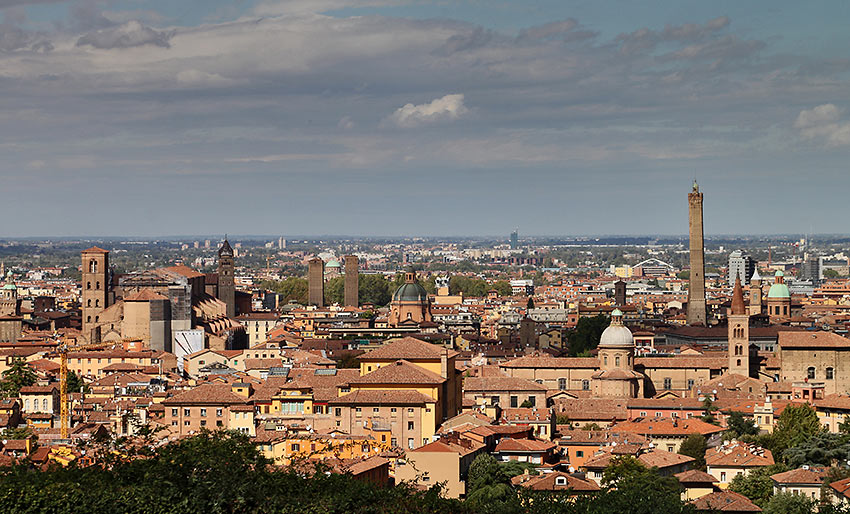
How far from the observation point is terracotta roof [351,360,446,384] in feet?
135

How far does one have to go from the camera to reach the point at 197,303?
88.6 meters

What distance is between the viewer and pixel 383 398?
131 ft

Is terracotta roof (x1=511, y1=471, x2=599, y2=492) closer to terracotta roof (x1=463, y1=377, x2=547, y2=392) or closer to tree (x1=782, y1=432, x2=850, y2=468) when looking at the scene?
tree (x1=782, y1=432, x2=850, y2=468)

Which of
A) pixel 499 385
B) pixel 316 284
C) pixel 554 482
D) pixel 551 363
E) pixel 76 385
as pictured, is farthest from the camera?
pixel 316 284

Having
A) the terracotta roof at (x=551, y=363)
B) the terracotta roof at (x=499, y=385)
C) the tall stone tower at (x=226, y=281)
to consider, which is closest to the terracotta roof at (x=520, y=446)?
the terracotta roof at (x=499, y=385)

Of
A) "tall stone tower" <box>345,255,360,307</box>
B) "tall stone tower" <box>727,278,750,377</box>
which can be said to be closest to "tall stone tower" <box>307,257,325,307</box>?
"tall stone tower" <box>345,255,360,307</box>

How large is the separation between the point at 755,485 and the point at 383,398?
9.67 meters

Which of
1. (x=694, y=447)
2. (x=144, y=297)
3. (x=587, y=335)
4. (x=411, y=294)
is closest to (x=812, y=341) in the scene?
(x=694, y=447)

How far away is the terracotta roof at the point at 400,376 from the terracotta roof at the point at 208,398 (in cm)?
415

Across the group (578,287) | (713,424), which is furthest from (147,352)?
(578,287)

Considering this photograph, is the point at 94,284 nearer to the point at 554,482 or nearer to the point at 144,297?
the point at 144,297

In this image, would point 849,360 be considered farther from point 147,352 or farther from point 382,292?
point 382,292

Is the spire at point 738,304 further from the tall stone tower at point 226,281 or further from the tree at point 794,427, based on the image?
the tall stone tower at point 226,281

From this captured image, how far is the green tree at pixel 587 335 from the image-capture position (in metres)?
75.1
